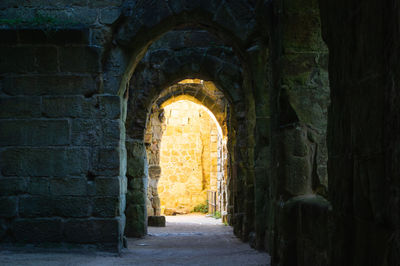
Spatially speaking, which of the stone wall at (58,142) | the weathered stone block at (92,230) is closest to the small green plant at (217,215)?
the stone wall at (58,142)

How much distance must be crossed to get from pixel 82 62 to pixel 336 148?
13.1 ft

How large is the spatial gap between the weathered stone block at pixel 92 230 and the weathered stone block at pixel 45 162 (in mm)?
550

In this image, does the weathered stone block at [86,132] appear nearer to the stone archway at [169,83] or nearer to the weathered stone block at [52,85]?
the weathered stone block at [52,85]

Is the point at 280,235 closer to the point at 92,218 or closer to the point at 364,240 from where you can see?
the point at 364,240

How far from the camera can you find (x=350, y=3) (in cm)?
173

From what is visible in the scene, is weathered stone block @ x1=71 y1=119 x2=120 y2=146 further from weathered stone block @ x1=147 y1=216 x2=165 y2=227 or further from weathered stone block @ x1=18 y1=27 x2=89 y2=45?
weathered stone block @ x1=147 y1=216 x2=165 y2=227

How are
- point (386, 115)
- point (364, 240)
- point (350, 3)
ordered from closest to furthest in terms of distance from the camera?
1. point (386, 115)
2. point (364, 240)
3. point (350, 3)

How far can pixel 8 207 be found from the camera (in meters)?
5.15

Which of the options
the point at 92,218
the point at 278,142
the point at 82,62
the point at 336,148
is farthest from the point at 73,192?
the point at 336,148

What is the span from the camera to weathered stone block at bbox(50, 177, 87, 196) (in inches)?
204

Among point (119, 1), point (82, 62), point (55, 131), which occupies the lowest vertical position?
point (55, 131)

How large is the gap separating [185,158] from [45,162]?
12727 mm

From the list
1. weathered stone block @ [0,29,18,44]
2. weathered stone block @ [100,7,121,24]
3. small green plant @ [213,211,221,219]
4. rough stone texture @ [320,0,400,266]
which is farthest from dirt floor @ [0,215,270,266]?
small green plant @ [213,211,221,219]

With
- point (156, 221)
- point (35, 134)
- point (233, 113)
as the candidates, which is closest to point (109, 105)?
point (35, 134)
